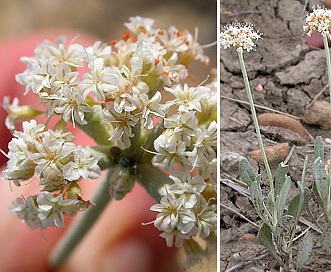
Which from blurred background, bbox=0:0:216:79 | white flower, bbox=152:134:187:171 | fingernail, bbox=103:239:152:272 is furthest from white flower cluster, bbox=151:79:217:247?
blurred background, bbox=0:0:216:79

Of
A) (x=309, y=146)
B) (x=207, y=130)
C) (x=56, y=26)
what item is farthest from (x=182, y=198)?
(x=56, y=26)

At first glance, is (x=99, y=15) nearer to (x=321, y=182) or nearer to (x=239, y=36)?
(x=239, y=36)

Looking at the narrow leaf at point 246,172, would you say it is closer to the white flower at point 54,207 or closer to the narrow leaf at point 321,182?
the narrow leaf at point 321,182

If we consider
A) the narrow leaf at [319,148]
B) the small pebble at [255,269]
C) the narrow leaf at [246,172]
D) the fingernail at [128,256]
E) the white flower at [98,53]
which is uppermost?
the white flower at [98,53]

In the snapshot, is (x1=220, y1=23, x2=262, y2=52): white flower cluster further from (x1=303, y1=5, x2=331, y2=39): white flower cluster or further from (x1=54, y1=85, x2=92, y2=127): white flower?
(x1=54, y1=85, x2=92, y2=127): white flower

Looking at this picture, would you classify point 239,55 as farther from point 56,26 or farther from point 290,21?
point 56,26

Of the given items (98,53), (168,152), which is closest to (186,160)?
(168,152)

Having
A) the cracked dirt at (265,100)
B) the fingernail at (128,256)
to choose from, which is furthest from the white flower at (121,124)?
the fingernail at (128,256)
